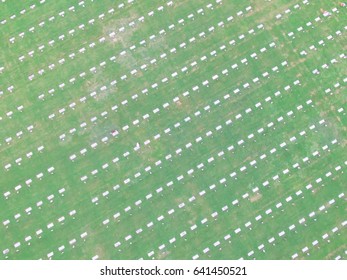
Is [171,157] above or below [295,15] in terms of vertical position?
below

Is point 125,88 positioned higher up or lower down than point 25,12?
lower down

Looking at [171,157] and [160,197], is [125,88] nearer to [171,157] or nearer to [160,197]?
[171,157]

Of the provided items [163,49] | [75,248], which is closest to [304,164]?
[163,49]

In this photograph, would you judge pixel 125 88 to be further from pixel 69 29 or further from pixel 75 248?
pixel 75 248

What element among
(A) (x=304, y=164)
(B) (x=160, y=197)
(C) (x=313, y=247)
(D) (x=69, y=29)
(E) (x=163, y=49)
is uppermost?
(D) (x=69, y=29)

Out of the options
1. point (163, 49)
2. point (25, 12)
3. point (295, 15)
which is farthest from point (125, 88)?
point (295, 15)

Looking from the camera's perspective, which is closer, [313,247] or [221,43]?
[313,247]
